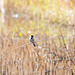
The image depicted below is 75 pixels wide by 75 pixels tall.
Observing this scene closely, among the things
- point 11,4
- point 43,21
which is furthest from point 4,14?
point 43,21

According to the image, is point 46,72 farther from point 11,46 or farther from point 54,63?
point 11,46

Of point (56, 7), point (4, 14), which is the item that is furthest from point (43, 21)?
→ point (4, 14)

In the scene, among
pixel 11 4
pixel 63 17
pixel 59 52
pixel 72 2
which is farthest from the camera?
pixel 11 4

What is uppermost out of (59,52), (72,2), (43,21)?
(72,2)

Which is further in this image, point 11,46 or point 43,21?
point 43,21

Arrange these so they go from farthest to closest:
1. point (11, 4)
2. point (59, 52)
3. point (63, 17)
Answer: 1. point (11, 4)
2. point (63, 17)
3. point (59, 52)

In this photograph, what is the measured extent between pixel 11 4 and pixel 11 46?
179 inches

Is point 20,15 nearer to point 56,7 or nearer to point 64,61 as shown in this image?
point 56,7

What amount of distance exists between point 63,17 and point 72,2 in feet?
2.49

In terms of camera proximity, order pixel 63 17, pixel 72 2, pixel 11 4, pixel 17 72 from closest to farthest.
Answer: pixel 17 72
pixel 63 17
pixel 72 2
pixel 11 4

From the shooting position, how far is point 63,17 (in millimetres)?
6945

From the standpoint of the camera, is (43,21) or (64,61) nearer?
(64,61)

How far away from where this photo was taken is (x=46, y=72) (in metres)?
3.43

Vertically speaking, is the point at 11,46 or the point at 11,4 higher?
the point at 11,4
